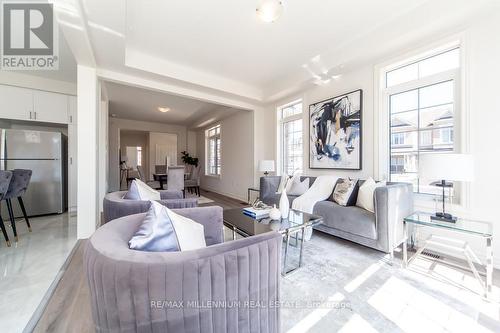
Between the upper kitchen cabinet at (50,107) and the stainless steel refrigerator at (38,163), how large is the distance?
1.15 ft

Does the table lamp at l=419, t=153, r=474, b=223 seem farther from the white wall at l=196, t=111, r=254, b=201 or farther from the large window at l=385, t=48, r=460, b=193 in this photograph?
the white wall at l=196, t=111, r=254, b=201

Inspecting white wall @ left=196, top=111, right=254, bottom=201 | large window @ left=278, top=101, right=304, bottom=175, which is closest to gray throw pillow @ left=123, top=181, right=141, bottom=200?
large window @ left=278, top=101, right=304, bottom=175

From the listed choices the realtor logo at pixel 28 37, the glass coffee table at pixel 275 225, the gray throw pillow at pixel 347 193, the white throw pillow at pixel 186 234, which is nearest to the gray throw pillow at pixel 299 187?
the gray throw pillow at pixel 347 193

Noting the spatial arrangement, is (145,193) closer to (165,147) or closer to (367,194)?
(367,194)

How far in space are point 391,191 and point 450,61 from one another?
178 centimetres

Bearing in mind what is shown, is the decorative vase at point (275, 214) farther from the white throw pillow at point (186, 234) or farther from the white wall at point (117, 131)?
the white wall at point (117, 131)

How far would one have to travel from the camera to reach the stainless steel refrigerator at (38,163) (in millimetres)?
3445

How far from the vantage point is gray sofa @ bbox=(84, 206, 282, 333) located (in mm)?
724

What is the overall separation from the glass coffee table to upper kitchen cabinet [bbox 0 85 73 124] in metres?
4.05

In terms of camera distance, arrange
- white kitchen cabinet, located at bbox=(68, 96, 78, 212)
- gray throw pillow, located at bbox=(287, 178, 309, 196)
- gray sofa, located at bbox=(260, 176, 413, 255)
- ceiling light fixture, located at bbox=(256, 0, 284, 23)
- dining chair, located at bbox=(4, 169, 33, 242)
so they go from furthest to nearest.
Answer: white kitchen cabinet, located at bbox=(68, 96, 78, 212)
gray throw pillow, located at bbox=(287, 178, 309, 196)
dining chair, located at bbox=(4, 169, 33, 242)
gray sofa, located at bbox=(260, 176, 413, 255)
ceiling light fixture, located at bbox=(256, 0, 284, 23)

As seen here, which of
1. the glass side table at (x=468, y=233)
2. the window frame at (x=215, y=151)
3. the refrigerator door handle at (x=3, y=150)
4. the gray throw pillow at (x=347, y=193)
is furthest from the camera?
the window frame at (x=215, y=151)

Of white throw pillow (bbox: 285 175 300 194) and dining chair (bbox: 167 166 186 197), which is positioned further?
dining chair (bbox: 167 166 186 197)

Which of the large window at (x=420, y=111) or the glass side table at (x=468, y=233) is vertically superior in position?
the large window at (x=420, y=111)

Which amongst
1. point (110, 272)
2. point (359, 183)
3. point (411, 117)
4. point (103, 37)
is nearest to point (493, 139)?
point (411, 117)
